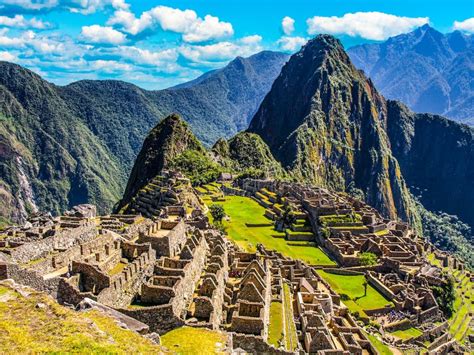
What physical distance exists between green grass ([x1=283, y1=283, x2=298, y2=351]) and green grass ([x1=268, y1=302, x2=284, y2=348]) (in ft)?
1.95

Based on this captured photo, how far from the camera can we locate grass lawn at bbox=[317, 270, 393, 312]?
184 feet

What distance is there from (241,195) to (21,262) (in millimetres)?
93258

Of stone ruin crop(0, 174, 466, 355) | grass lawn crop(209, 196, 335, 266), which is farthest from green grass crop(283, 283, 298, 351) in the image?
grass lawn crop(209, 196, 335, 266)

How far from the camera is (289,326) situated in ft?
109

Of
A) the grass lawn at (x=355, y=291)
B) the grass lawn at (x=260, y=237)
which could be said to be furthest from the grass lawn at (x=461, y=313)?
the grass lawn at (x=260, y=237)

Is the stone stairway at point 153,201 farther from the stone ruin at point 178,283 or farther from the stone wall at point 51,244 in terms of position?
the stone wall at point 51,244

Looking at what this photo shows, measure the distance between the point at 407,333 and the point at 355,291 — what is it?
896 centimetres

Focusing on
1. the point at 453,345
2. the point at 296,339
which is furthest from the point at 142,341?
the point at 453,345

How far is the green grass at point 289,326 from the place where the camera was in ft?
99.9

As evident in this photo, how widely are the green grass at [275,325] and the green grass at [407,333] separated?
78.2 ft

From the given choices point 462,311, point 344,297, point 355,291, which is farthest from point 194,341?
point 462,311

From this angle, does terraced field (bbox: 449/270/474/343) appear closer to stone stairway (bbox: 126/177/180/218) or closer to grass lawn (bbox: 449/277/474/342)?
grass lawn (bbox: 449/277/474/342)

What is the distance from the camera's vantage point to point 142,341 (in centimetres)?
1611

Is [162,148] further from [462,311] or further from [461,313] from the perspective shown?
[461,313]
